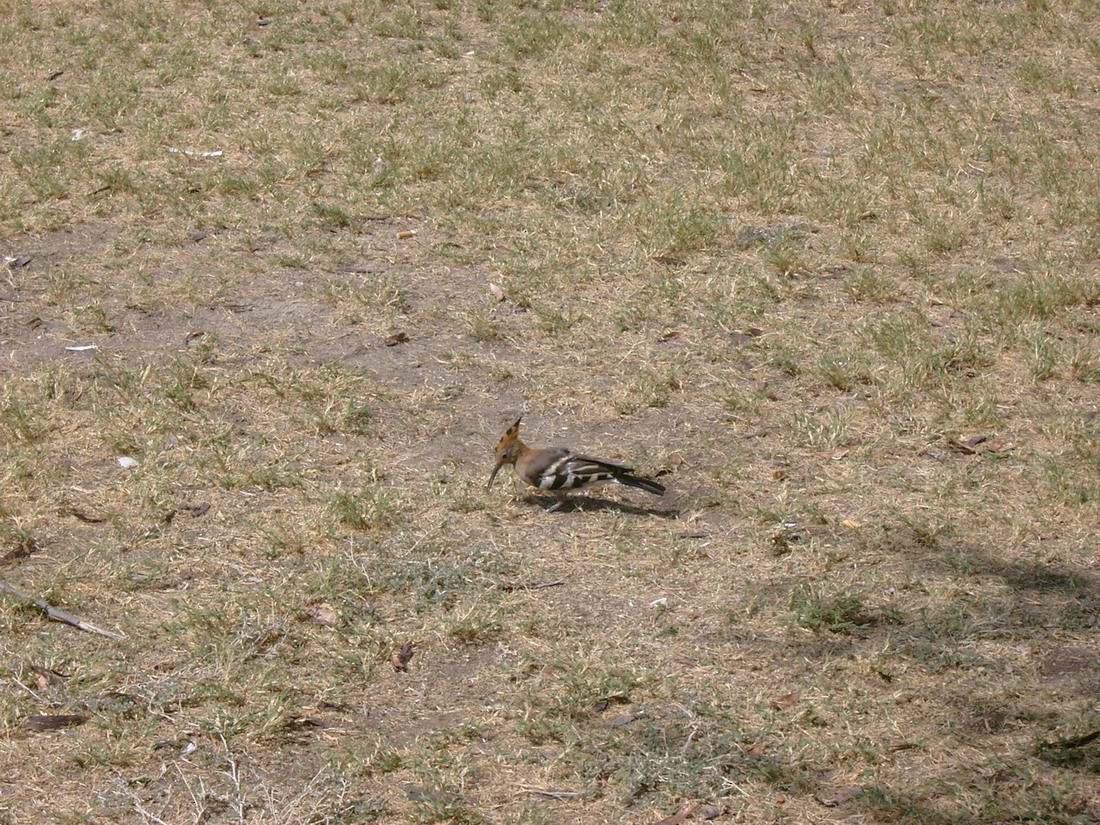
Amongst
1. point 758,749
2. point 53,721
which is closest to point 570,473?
point 758,749

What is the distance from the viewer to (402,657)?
470 cm

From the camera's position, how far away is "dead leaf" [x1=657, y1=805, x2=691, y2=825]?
392 cm

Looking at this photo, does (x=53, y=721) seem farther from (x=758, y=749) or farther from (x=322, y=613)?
(x=758, y=749)

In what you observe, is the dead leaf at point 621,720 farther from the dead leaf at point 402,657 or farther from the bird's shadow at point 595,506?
the bird's shadow at point 595,506

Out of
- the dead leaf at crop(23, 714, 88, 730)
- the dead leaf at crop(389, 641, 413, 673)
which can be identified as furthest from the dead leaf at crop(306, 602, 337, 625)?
the dead leaf at crop(23, 714, 88, 730)

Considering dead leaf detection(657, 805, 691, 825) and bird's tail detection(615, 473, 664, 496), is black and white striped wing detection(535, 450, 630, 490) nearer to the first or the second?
bird's tail detection(615, 473, 664, 496)

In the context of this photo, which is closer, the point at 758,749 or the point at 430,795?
the point at 430,795

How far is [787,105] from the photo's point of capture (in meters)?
9.93

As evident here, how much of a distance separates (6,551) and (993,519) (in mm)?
3912

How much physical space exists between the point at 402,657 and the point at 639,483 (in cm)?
130

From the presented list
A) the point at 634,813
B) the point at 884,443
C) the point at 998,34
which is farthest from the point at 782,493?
the point at 998,34

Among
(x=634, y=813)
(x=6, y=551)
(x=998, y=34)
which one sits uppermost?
(x=998, y=34)

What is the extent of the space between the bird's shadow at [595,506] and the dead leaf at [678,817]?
175 centimetres

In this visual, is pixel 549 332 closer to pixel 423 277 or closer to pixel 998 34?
pixel 423 277
